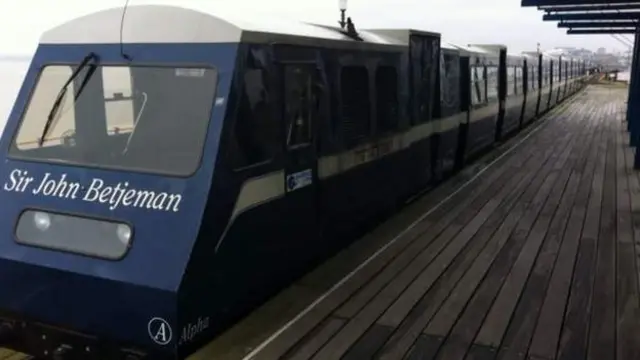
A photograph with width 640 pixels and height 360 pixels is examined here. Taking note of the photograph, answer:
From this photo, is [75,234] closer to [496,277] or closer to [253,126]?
[253,126]

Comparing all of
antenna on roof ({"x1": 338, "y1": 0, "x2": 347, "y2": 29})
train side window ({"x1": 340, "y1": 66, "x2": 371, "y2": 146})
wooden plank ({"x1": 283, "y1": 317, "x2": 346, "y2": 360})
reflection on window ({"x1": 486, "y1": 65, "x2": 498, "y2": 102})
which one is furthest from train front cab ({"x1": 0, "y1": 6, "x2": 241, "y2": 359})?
reflection on window ({"x1": 486, "y1": 65, "x2": 498, "y2": 102})

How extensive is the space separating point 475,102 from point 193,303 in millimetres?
8913

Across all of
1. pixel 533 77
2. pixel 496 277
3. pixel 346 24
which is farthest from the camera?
pixel 533 77

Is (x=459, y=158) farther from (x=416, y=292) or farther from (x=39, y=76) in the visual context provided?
(x=39, y=76)

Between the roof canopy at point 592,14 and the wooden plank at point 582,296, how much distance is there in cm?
746

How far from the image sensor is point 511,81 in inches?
605

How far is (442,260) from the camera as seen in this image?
6023 millimetres

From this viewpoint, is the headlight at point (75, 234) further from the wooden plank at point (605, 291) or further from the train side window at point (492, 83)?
the train side window at point (492, 83)

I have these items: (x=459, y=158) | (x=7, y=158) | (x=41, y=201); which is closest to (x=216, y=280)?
(x=41, y=201)

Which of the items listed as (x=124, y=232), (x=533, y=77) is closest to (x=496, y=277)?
(x=124, y=232)

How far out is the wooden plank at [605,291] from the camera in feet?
13.7

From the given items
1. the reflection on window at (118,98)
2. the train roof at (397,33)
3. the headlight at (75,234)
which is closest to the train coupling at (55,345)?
the headlight at (75,234)

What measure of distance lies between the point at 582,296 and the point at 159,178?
3.40 m

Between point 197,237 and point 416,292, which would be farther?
point 416,292
